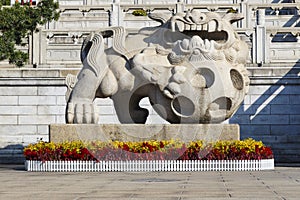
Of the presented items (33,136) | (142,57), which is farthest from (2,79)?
(142,57)

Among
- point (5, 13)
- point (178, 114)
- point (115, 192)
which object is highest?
point (5, 13)

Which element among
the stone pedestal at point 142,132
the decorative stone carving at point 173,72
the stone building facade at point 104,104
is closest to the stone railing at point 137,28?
the stone building facade at point 104,104

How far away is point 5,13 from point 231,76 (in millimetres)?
7885

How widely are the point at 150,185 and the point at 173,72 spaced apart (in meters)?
5.87

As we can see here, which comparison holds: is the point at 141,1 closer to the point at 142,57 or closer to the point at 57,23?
the point at 57,23

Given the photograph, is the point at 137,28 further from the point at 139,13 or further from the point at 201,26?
the point at 201,26

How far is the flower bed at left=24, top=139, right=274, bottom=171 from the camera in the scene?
17.1 m

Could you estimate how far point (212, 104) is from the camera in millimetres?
17969

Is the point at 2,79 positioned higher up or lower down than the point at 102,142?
higher up

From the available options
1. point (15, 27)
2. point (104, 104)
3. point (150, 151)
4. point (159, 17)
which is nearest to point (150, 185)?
point (150, 151)

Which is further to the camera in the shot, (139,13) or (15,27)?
(139,13)

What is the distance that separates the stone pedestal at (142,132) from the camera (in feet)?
58.6

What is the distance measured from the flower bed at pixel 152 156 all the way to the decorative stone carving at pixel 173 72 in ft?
3.65

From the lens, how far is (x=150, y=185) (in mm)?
12555
